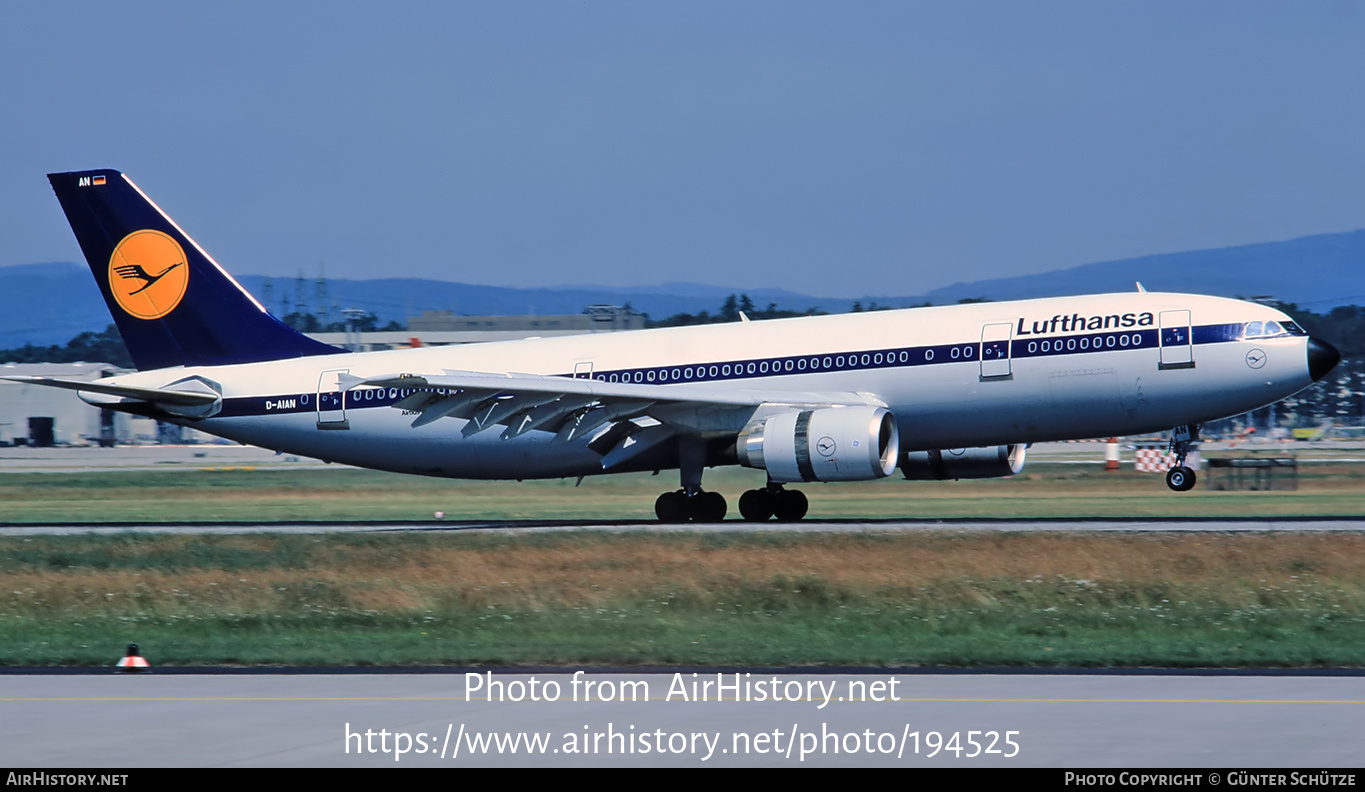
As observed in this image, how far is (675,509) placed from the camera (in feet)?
107

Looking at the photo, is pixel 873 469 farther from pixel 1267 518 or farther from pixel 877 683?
pixel 877 683

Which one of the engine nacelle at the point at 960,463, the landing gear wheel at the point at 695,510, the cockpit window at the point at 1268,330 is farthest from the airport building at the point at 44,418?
the cockpit window at the point at 1268,330

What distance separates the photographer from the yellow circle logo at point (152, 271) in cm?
3647

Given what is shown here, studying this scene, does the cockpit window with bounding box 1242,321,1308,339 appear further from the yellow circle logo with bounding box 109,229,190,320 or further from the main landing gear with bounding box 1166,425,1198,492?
the yellow circle logo with bounding box 109,229,190,320

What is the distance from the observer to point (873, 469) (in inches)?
1157

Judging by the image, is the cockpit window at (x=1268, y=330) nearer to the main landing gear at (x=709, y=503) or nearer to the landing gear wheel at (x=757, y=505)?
the main landing gear at (x=709, y=503)

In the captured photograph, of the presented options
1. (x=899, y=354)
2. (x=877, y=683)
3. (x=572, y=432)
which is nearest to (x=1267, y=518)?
(x=899, y=354)

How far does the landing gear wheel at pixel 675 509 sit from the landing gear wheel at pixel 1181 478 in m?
9.57

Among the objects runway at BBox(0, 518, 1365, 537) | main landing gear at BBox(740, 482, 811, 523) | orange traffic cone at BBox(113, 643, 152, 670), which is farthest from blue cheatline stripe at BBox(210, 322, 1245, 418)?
orange traffic cone at BBox(113, 643, 152, 670)

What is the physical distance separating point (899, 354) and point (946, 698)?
18361 millimetres

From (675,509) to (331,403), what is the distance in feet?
26.4

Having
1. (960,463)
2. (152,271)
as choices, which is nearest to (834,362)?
(960,463)

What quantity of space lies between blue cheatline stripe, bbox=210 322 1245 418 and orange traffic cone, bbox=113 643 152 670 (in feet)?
51.7

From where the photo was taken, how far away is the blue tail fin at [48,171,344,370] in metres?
36.1
